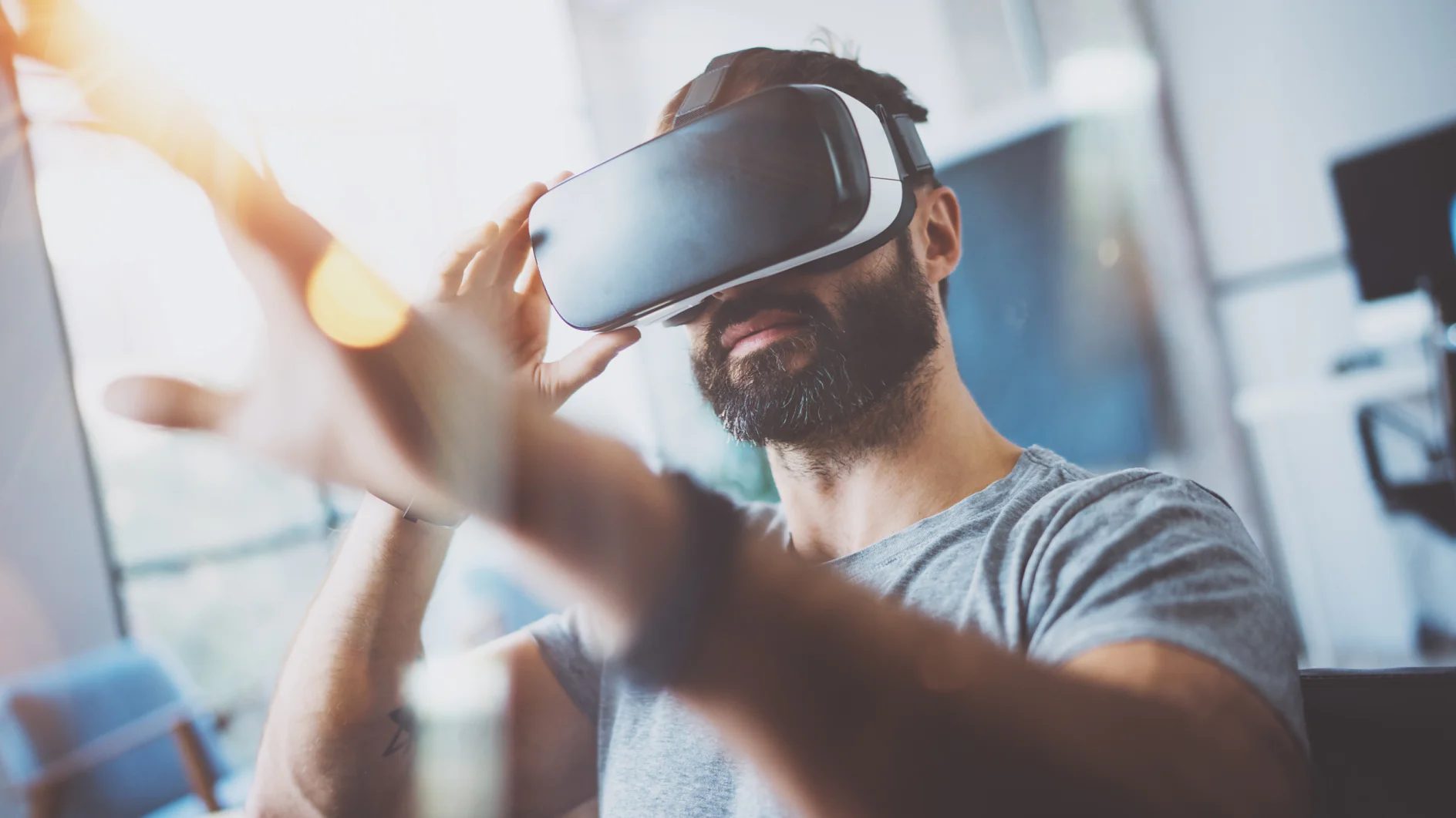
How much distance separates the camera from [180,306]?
302 centimetres

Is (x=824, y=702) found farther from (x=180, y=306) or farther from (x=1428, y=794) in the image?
(x=180, y=306)

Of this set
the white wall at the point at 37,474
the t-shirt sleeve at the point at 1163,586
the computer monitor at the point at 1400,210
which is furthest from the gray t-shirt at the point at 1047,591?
the white wall at the point at 37,474

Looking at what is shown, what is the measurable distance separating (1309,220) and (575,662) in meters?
2.73

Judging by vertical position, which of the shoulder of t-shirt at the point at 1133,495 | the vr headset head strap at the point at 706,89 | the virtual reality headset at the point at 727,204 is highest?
the vr headset head strap at the point at 706,89

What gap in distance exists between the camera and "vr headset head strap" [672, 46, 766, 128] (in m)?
0.74

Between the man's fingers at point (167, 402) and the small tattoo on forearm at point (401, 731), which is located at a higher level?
the man's fingers at point (167, 402)

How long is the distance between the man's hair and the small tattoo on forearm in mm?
598

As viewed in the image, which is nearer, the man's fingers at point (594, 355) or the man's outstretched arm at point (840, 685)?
the man's outstretched arm at point (840, 685)

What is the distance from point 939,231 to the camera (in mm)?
906

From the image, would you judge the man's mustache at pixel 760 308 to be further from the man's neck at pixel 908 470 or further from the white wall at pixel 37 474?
the white wall at pixel 37 474

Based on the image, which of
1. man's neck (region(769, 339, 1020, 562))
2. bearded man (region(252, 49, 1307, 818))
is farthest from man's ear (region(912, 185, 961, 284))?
man's neck (region(769, 339, 1020, 562))

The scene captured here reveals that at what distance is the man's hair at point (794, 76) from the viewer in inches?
31.2

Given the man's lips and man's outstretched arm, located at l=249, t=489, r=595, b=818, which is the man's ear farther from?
man's outstretched arm, located at l=249, t=489, r=595, b=818

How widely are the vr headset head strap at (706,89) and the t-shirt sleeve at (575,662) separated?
51 cm
